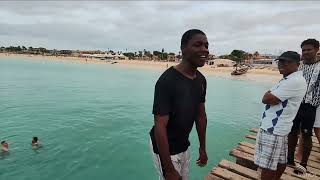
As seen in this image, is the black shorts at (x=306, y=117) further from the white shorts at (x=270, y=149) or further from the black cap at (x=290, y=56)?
the black cap at (x=290, y=56)

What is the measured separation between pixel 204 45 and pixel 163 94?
0.67 m

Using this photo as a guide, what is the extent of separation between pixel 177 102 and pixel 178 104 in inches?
1.2

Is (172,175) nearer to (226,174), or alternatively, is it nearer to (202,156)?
(202,156)

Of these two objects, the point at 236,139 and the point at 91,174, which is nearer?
the point at 91,174

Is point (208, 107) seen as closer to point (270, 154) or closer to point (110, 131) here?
point (110, 131)

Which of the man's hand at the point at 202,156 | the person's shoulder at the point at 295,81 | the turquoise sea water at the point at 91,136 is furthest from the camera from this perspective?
the turquoise sea water at the point at 91,136

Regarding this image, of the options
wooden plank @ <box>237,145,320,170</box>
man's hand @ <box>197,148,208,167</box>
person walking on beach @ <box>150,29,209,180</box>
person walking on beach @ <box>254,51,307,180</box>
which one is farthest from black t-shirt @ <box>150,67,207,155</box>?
wooden plank @ <box>237,145,320,170</box>

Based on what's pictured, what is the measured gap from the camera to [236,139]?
15320 mm

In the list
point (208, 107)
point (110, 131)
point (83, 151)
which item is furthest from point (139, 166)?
point (208, 107)

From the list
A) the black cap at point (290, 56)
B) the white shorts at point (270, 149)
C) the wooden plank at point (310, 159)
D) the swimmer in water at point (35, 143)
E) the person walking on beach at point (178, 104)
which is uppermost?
the black cap at point (290, 56)

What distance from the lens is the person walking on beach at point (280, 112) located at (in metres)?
4.23

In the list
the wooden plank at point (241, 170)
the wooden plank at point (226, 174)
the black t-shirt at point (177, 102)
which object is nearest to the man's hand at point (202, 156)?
the black t-shirt at point (177, 102)

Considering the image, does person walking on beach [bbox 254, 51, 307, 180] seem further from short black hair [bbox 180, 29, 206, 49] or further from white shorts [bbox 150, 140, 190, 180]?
short black hair [bbox 180, 29, 206, 49]

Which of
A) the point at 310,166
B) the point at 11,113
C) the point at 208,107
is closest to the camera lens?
the point at 310,166
